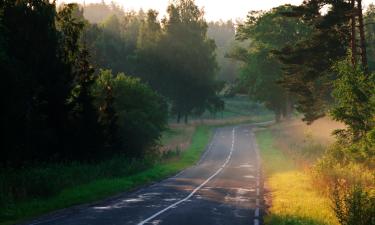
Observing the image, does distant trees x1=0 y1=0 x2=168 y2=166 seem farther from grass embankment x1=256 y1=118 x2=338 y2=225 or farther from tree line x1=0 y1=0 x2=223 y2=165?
grass embankment x1=256 y1=118 x2=338 y2=225

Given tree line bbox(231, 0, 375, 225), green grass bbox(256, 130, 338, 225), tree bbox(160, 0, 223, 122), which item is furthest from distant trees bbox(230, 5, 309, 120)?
green grass bbox(256, 130, 338, 225)

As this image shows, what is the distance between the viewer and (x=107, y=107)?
33.0 meters

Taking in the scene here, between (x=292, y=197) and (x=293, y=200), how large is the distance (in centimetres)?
134

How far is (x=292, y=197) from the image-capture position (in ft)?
71.8

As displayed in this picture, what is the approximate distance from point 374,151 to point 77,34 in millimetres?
18296

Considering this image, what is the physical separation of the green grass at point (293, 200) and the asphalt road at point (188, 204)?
0.85 m

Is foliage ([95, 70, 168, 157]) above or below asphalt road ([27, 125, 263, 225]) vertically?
above

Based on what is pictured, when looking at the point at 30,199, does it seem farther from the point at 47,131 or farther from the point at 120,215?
the point at 47,131

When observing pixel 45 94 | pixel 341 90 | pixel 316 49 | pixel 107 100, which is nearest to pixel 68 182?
pixel 45 94

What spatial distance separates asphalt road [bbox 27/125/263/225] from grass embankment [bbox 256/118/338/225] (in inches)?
33.5

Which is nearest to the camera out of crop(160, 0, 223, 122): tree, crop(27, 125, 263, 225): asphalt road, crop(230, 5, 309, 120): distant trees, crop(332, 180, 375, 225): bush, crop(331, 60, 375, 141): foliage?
crop(332, 180, 375, 225): bush

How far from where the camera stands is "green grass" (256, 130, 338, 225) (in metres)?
15.5

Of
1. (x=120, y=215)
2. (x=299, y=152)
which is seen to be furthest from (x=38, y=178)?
(x=299, y=152)

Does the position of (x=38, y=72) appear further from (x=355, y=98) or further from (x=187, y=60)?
(x=187, y=60)
